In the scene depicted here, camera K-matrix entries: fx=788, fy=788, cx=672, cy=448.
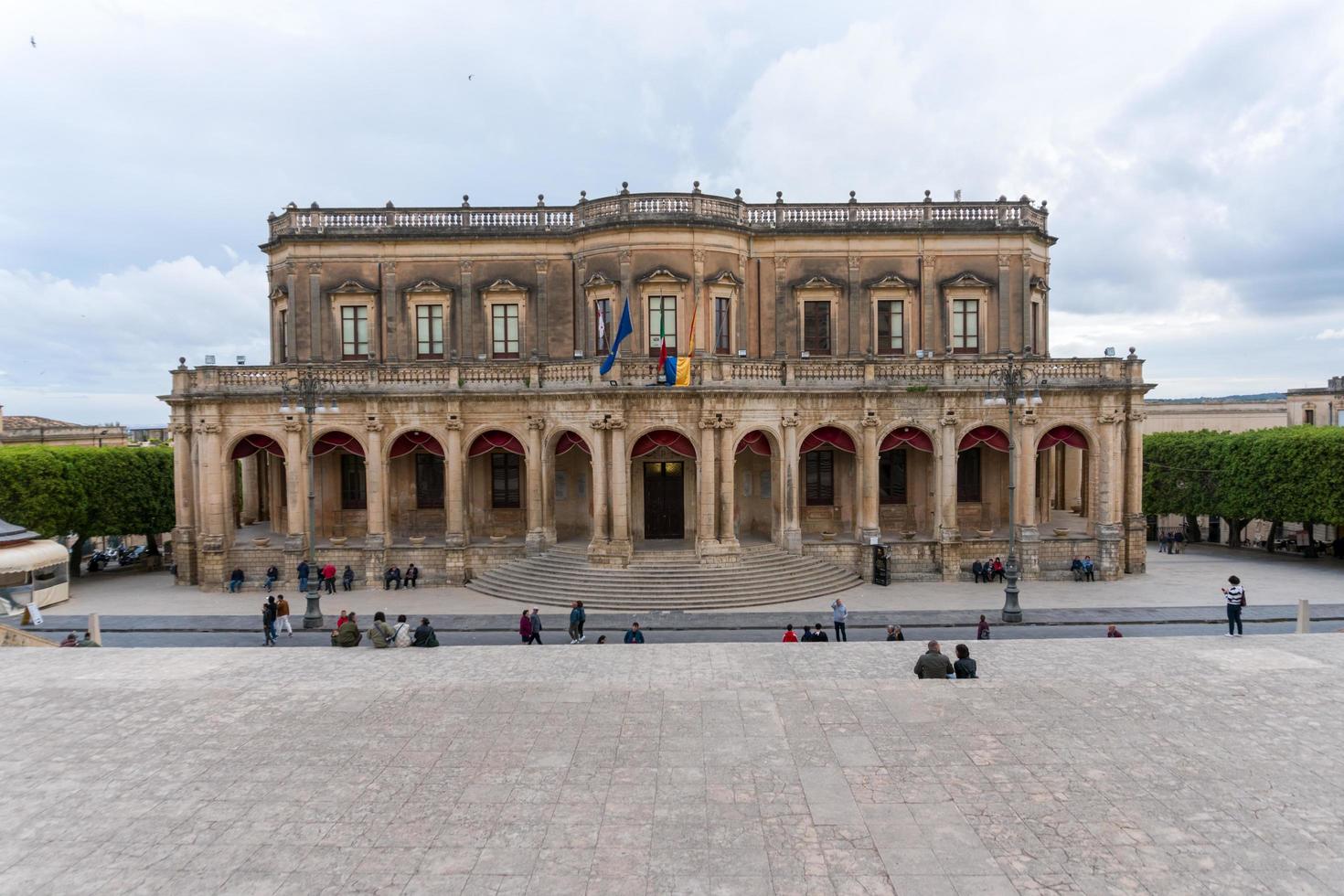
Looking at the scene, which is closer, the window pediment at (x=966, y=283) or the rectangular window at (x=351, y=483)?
the window pediment at (x=966, y=283)

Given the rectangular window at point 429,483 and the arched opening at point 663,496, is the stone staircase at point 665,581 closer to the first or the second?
the arched opening at point 663,496

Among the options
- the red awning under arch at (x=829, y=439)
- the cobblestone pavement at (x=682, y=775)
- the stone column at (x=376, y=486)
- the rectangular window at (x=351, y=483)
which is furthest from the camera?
the rectangular window at (x=351, y=483)

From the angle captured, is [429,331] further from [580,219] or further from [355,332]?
[580,219]

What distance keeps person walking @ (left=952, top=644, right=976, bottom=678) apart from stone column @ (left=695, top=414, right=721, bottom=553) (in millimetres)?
15094

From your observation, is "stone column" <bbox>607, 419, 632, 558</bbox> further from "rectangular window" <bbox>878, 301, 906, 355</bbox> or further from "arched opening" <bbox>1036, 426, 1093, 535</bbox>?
"arched opening" <bbox>1036, 426, 1093, 535</bbox>

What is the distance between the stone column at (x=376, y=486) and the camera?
108 ft

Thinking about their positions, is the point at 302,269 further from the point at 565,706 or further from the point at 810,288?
the point at 565,706

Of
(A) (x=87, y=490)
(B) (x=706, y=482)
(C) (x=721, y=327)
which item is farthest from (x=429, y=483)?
(A) (x=87, y=490)

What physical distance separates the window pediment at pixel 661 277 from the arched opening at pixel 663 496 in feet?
23.4

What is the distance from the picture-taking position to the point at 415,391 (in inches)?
1291

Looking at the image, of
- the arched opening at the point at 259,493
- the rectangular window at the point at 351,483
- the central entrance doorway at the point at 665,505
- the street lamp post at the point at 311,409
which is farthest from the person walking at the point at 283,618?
the central entrance doorway at the point at 665,505

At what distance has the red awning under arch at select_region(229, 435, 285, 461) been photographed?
34.0 m

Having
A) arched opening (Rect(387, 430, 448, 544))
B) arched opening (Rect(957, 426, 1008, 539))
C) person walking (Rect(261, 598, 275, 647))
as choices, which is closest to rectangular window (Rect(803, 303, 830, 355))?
arched opening (Rect(957, 426, 1008, 539))

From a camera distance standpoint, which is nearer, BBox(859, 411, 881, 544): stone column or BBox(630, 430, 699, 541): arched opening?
BBox(859, 411, 881, 544): stone column
